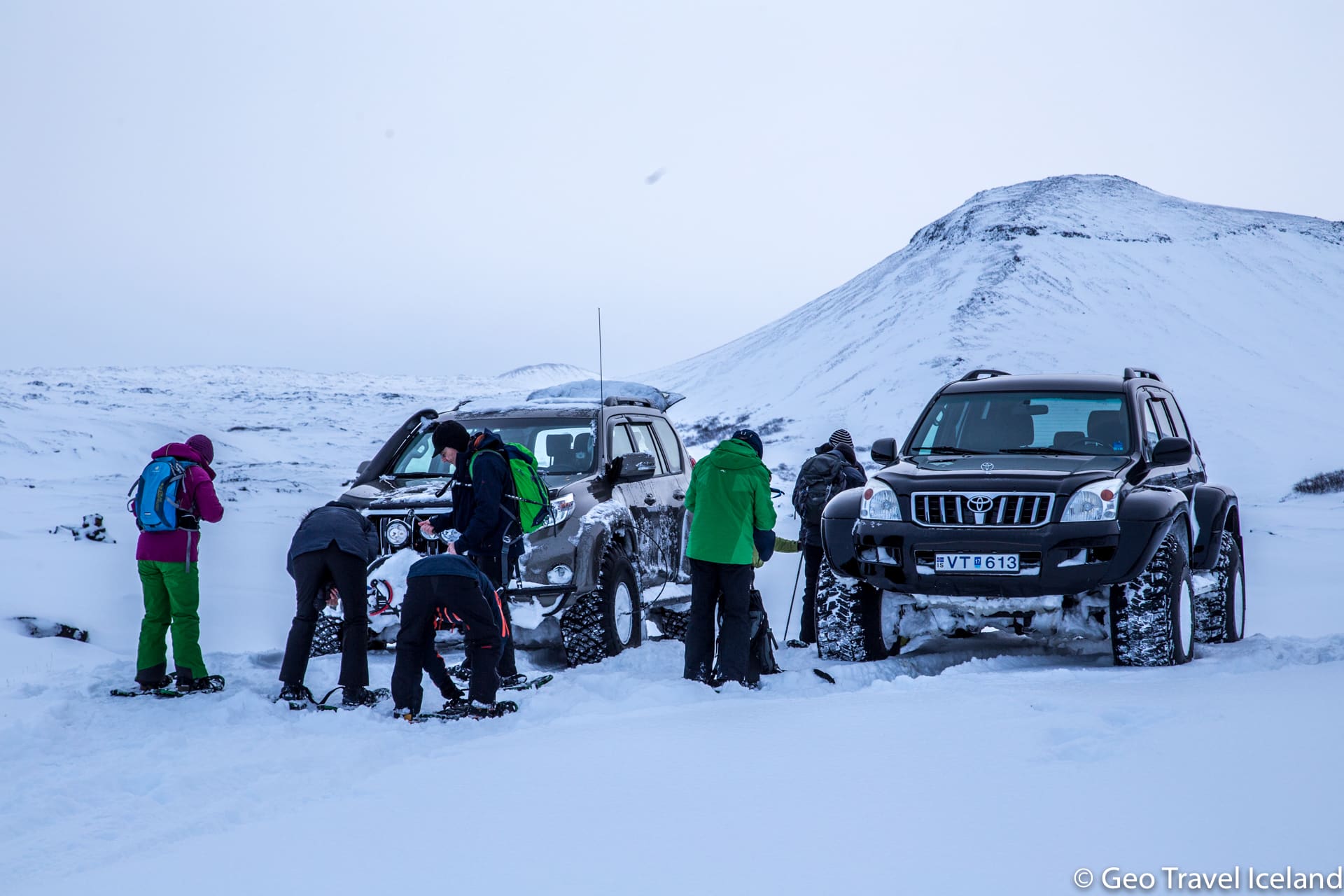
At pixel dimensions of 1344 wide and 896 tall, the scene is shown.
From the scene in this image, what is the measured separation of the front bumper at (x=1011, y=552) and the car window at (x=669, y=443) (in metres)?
3.35

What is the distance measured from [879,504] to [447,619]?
2.78 metres

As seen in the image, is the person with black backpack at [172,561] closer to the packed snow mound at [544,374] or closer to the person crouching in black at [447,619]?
the person crouching in black at [447,619]

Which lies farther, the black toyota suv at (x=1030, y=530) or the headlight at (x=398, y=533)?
the headlight at (x=398, y=533)

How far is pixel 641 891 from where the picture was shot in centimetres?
342

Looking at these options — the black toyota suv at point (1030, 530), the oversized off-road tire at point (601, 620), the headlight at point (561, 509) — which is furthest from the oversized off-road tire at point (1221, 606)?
the headlight at point (561, 509)

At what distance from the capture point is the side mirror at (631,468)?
320 inches

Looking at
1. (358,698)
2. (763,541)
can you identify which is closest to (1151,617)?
(763,541)

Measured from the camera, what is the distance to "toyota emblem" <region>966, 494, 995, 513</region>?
6977mm

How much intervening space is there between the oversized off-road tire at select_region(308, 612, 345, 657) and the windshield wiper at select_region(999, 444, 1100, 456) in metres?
4.62

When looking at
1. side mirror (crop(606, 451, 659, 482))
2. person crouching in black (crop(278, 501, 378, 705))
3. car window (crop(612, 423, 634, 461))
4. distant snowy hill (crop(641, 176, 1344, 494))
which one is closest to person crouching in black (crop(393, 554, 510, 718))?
person crouching in black (crop(278, 501, 378, 705))

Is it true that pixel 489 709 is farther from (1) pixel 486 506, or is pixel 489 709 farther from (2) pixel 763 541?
(2) pixel 763 541

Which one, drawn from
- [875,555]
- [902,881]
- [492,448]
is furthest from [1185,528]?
[902,881]

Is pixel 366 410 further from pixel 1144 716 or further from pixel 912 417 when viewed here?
pixel 1144 716

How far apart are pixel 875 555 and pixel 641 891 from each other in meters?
4.07
